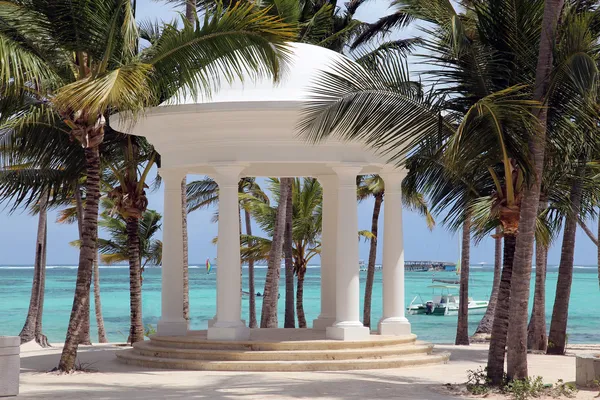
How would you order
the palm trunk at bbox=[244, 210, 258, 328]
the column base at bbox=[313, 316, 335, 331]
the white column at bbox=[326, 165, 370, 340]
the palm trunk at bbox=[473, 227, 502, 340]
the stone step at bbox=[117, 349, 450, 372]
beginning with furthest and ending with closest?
the palm trunk at bbox=[244, 210, 258, 328] → the palm trunk at bbox=[473, 227, 502, 340] → the column base at bbox=[313, 316, 335, 331] → the white column at bbox=[326, 165, 370, 340] → the stone step at bbox=[117, 349, 450, 372]

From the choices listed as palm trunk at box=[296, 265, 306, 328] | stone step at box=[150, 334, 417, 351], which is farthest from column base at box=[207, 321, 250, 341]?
palm trunk at box=[296, 265, 306, 328]

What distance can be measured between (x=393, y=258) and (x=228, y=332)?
4893mm

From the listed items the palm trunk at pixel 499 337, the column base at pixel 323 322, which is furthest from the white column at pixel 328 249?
the palm trunk at pixel 499 337

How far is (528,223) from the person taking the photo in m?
16.6

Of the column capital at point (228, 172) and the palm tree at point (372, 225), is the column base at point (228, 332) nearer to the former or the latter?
the column capital at point (228, 172)

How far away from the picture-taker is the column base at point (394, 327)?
23.6 metres

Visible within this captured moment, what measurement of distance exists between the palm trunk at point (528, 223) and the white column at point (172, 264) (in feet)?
33.6

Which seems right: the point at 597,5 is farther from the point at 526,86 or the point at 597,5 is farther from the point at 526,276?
the point at 526,276

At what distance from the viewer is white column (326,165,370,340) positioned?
72.3ft

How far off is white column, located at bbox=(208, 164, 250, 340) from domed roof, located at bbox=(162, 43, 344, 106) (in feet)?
5.48

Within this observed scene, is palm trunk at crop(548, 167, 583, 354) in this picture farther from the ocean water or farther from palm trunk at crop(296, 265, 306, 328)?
the ocean water

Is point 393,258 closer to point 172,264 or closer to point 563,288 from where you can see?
point 563,288

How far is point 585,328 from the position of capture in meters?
84.0

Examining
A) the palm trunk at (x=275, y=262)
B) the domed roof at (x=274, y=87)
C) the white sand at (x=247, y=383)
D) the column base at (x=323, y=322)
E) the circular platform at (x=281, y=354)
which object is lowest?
the white sand at (x=247, y=383)
